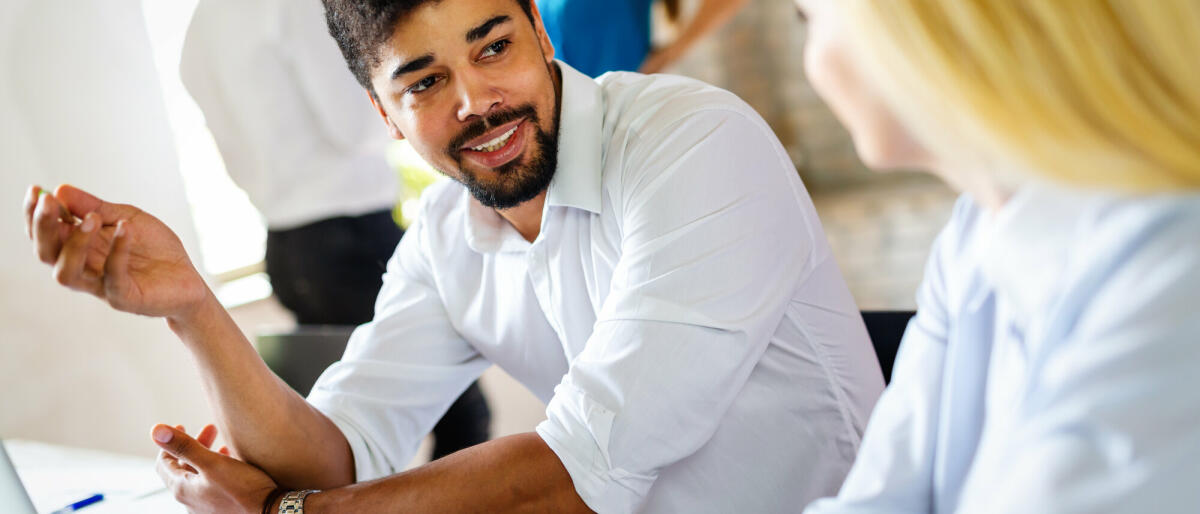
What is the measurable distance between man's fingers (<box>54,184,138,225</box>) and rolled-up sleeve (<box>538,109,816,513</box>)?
19.7 inches

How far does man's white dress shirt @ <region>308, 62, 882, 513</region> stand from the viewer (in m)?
0.99

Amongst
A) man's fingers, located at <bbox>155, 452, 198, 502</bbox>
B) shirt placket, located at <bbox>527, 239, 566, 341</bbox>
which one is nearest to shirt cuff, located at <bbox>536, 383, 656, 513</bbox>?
shirt placket, located at <bbox>527, 239, 566, 341</bbox>

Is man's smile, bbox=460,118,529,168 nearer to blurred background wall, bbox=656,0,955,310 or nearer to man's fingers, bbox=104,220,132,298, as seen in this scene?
man's fingers, bbox=104,220,132,298

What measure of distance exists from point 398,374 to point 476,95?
0.39 metres

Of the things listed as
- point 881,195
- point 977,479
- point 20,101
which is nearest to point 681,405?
point 977,479

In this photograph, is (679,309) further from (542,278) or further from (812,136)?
(812,136)

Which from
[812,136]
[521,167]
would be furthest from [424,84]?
[812,136]

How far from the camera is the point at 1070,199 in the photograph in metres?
0.59

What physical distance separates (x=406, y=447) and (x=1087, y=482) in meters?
0.99

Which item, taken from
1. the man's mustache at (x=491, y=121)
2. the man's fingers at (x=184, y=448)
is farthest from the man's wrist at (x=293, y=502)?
the man's mustache at (x=491, y=121)

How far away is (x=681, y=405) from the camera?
0.99 metres

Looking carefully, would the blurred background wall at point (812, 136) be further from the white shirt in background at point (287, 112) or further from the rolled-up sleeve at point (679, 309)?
the rolled-up sleeve at point (679, 309)

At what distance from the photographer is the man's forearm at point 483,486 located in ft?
3.28

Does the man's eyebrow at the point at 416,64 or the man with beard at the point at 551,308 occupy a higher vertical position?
the man's eyebrow at the point at 416,64
